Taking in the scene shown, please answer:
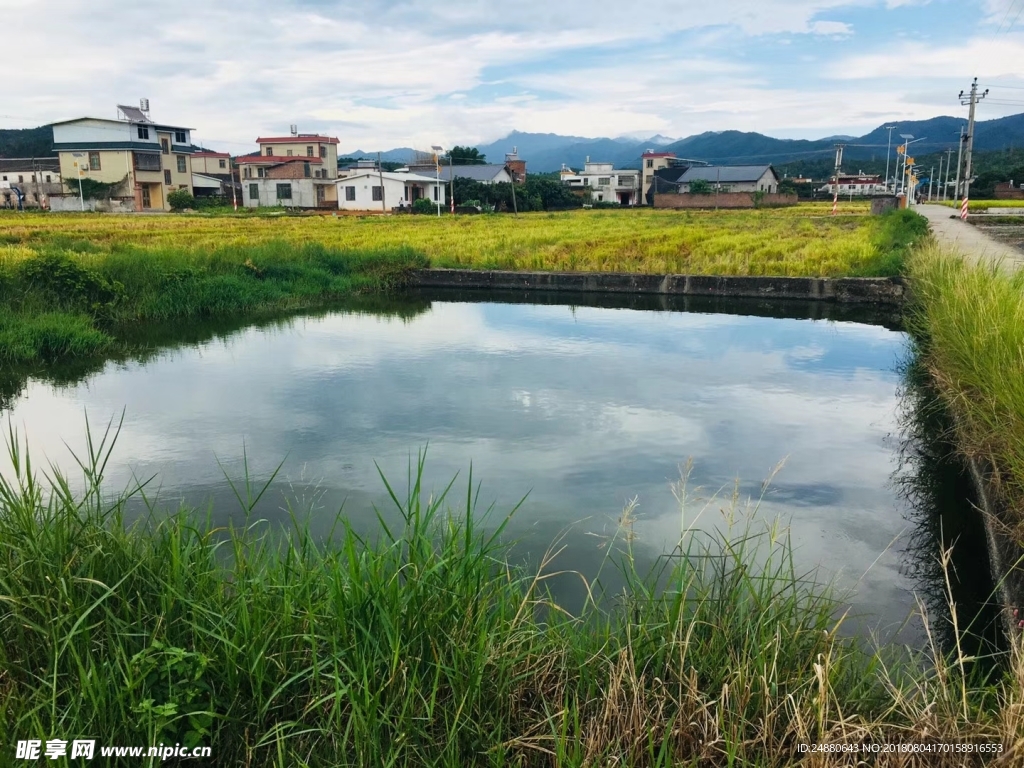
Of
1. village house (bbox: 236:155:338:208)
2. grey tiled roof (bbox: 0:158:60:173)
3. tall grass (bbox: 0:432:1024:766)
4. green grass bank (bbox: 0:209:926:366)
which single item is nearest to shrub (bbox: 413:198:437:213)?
village house (bbox: 236:155:338:208)

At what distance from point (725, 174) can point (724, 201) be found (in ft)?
35.1

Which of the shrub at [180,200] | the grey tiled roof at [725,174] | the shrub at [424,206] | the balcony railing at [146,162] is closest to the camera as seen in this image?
the shrub at [424,206]

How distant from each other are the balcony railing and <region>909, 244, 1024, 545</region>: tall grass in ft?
128

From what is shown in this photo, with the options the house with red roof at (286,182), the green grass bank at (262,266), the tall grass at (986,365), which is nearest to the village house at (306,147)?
the house with red roof at (286,182)

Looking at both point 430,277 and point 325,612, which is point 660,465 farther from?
point 430,277

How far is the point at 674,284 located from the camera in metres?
11.3

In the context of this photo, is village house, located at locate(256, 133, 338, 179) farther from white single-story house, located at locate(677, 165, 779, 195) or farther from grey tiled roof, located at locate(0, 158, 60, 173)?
white single-story house, located at locate(677, 165, 779, 195)

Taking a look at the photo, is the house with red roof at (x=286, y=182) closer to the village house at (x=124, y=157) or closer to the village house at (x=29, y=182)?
the village house at (x=124, y=157)

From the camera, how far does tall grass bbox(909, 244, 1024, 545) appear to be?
3.13 m

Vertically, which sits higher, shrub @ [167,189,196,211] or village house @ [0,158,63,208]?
village house @ [0,158,63,208]

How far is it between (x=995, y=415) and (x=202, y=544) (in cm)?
313

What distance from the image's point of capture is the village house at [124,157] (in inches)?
1483

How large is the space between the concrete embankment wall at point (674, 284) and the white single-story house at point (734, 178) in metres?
36.0

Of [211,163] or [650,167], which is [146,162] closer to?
[211,163]
